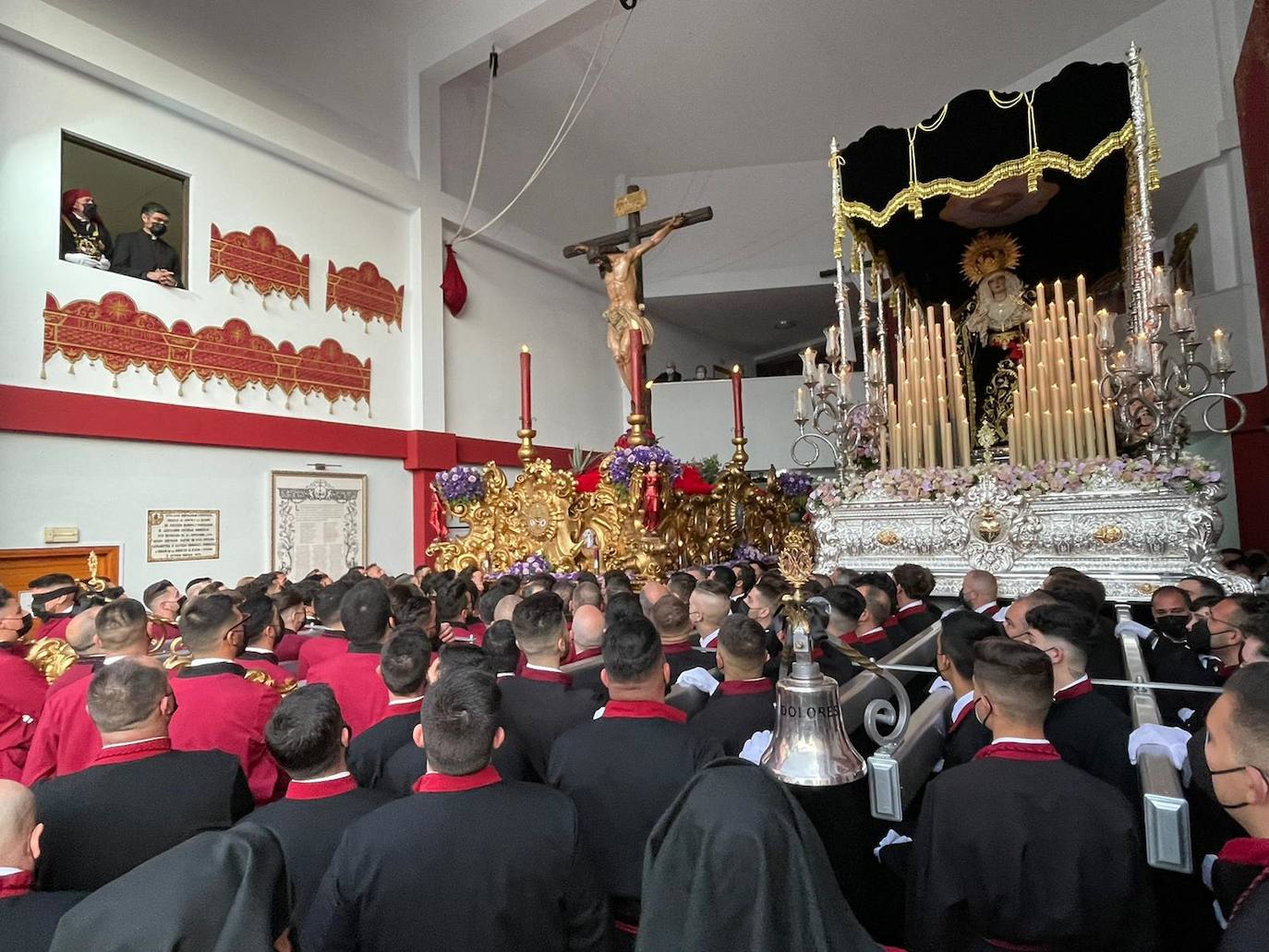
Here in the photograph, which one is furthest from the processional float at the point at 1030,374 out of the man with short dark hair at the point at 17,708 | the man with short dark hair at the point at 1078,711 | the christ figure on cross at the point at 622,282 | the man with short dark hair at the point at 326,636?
the man with short dark hair at the point at 17,708

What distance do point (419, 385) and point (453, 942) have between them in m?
8.44

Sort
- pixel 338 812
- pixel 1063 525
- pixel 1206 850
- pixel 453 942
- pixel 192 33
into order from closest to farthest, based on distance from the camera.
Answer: pixel 453 942
pixel 338 812
pixel 1206 850
pixel 1063 525
pixel 192 33

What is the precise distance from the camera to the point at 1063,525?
5.68 meters

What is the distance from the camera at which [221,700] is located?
259 cm

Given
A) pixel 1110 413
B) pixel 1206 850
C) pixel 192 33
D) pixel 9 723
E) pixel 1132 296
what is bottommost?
pixel 1206 850

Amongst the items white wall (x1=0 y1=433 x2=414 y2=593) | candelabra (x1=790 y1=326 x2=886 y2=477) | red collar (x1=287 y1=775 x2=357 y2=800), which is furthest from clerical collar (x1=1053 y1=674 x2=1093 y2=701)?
white wall (x1=0 y1=433 x2=414 y2=593)

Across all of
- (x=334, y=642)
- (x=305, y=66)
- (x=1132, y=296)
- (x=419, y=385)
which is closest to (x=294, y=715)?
(x=334, y=642)

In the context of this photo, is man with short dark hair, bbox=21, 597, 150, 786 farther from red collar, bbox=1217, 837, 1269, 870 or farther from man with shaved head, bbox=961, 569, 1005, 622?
man with shaved head, bbox=961, 569, 1005, 622

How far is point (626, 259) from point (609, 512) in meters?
3.27

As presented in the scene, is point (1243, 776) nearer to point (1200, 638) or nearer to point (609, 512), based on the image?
point (1200, 638)

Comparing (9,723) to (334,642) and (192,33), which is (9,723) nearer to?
(334,642)

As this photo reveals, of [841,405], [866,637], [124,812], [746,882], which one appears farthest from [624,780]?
[841,405]

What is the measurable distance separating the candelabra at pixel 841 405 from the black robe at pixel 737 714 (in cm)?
356

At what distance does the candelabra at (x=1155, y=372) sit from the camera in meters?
4.78
